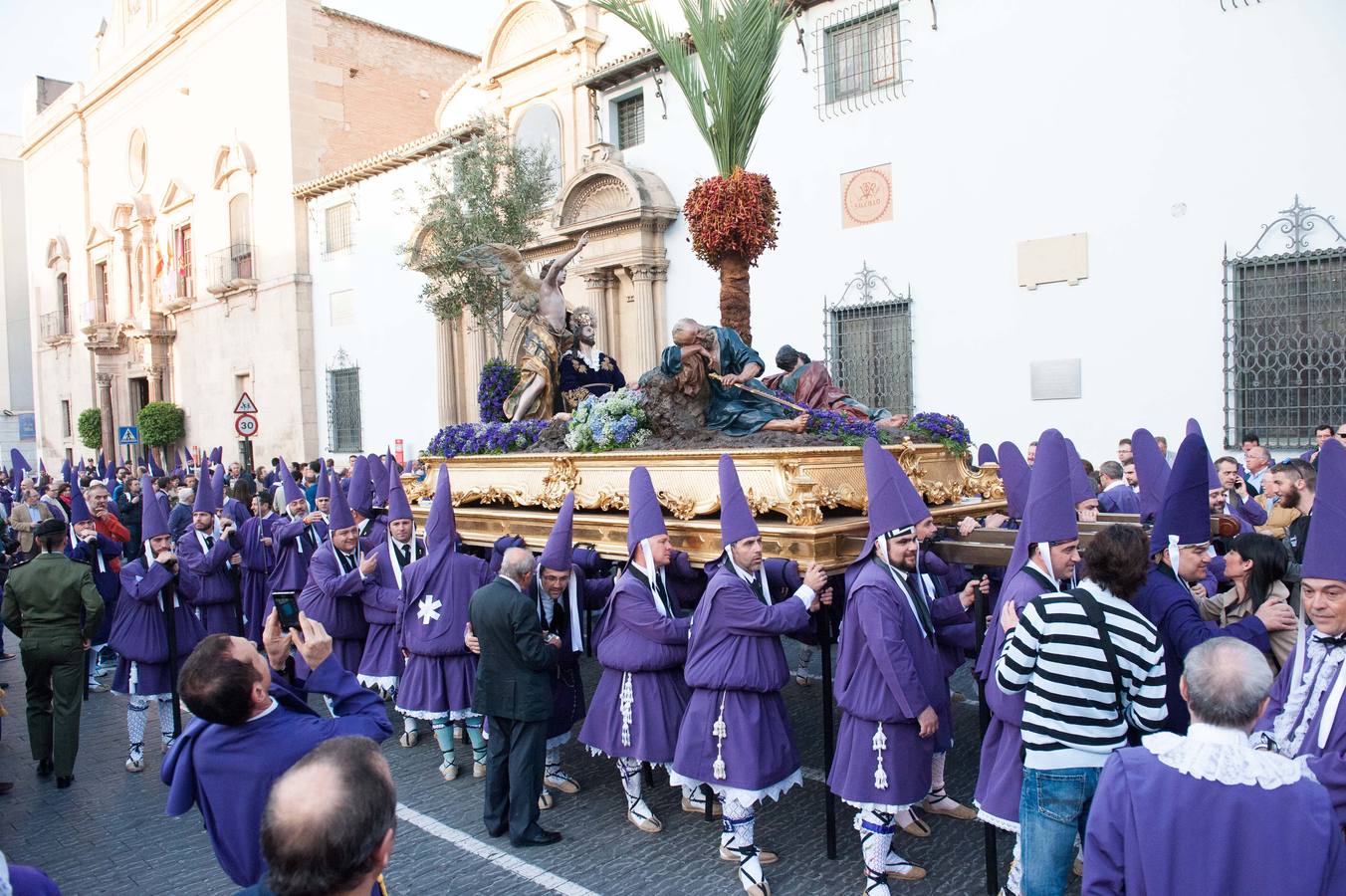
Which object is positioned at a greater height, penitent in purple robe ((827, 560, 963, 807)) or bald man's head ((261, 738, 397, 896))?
bald man's head ((261, 738, 397, 896))

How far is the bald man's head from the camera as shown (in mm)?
1849

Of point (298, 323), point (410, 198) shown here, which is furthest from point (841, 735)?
point (298, 323)

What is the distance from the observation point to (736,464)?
5.28 m

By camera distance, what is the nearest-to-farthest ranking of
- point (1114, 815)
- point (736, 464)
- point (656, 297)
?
point (1114, 815) → point (736, 464) → point (656, 297)

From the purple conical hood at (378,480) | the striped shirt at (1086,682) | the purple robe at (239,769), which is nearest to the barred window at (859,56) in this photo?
the purple conical hood at (378,480)

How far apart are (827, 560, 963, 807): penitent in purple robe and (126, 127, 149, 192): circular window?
3306 cm

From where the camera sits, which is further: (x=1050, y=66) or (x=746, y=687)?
(x=1050, y=66)

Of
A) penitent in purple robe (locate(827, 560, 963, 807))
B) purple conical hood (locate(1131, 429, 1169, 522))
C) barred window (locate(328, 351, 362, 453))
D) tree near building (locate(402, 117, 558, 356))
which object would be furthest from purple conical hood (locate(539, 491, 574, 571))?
barred window (locate(328, 351, 362, 453))

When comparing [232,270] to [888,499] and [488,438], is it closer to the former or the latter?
[488,438]

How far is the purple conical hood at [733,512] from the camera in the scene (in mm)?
4566

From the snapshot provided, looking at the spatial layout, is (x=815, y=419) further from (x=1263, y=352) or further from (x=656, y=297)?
(x=656, y=297)

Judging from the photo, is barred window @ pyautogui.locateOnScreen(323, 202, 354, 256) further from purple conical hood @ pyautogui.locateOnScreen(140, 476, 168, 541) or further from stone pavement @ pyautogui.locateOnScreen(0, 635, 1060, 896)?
stone pavement @ pyautogui.locateOnScreen(0, 635, 1060, 896)

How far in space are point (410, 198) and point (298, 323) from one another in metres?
5.44

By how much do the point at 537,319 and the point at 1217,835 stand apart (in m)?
6.40
